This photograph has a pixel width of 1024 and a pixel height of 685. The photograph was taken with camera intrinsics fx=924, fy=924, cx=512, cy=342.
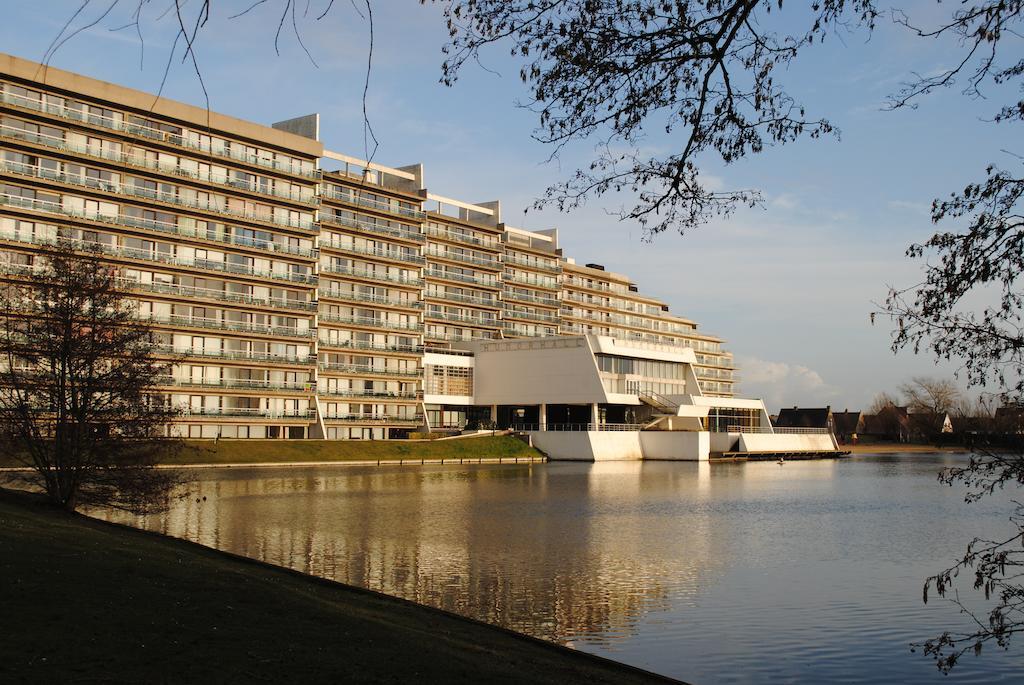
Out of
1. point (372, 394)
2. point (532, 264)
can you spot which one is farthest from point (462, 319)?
point (372, 394)

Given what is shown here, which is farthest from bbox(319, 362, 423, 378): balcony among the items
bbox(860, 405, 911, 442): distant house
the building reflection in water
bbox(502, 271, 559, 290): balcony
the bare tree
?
bbox(860, 405, 911, 442): distant house

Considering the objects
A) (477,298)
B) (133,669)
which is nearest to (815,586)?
(133,669)

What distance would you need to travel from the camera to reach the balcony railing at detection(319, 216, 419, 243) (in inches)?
3885

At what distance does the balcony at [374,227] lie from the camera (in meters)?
98.6

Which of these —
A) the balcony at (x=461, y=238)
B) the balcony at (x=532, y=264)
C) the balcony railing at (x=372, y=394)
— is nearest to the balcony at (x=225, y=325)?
the balcony railing at (x=372, y=394)

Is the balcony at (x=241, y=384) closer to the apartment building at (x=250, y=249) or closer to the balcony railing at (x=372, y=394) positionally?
the apartment building at (x=250, y=249)

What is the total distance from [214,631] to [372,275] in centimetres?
9305

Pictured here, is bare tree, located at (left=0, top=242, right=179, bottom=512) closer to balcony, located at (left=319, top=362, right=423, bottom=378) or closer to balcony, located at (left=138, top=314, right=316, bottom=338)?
balcony, located at (left=138, top=314, right=316, bottom=338)

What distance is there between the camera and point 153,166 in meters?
79.2

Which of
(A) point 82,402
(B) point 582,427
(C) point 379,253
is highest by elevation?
Result: (C) point 379,253

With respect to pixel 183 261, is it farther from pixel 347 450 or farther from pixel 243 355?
pixel 347 450

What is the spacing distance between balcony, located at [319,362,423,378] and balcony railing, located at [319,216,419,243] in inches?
589

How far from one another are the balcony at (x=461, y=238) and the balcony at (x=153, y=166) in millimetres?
24064

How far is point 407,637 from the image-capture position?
40.3 ft
